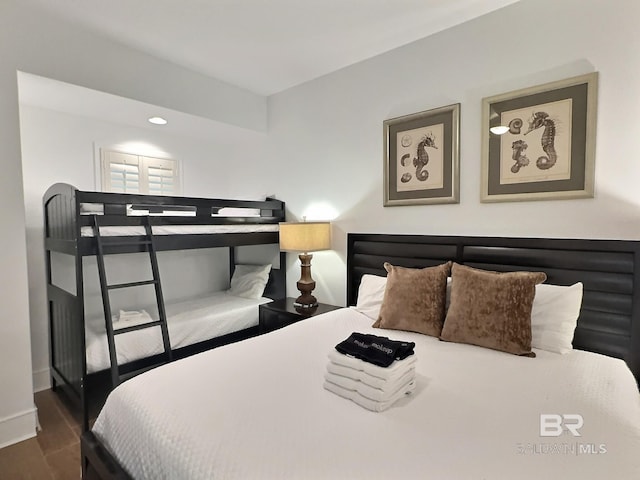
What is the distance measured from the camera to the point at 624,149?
6.05 ft

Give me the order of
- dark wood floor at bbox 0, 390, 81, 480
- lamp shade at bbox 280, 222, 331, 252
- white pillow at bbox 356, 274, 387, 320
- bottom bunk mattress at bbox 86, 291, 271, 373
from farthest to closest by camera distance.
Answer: lamp shade at bbox 280, 222, 331, 252 < white pillow at bbox 356, 274, 387, 320 < bottom bunk mattress at bbox 86, 291, 271, 373 < dark wood floor at bbox 0, 390, 81, 480

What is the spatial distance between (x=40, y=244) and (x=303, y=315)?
2.29 metres

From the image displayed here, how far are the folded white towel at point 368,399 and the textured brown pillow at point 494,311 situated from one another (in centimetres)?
64

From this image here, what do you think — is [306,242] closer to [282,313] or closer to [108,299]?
[282,313]

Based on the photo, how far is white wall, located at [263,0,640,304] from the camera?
186 cm

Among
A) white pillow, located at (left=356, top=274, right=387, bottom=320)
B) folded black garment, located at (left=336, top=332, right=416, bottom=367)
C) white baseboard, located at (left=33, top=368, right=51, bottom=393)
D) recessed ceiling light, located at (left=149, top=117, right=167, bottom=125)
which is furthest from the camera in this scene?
recessed ceiling light, located at (left=149, top=117, right=167, bottom=125)

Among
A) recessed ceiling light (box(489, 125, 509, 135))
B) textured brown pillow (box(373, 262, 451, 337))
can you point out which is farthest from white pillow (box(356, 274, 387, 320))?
recessed ceiling light (box(489, 125, 509, 135))

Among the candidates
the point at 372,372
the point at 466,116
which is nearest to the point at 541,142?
the point at 466,116

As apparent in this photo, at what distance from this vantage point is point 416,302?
83.4 inches

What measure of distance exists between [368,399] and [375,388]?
0.16ft

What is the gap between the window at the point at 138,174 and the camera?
10.8 feet

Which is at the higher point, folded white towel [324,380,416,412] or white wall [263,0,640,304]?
white wall [263,0,640,304]

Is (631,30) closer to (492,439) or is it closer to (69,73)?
(492,439)

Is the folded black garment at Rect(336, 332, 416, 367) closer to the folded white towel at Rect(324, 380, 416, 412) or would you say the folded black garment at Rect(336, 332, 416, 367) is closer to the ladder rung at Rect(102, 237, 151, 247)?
the folded white towel at Rect(324, 380, 416, 412)
